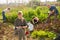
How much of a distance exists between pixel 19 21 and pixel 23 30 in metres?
0.41

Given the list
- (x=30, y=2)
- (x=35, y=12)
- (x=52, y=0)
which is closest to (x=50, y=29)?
(x=35, y=12)

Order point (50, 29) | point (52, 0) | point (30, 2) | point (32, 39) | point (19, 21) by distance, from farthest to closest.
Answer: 1. point (52, 0)
2. point (30, 2)
3. point (50, 29)
4. point (32, 39)
5. point (19, 21)

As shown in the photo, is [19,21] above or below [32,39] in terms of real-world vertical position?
above

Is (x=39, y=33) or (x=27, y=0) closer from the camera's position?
(x=39, y=33)

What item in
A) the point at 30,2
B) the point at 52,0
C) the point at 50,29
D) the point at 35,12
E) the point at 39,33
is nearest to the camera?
the point at 39,33

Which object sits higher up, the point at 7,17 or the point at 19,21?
the point at 19,21

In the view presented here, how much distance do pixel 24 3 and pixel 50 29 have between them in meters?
15.5

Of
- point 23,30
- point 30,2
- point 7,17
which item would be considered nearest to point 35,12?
point 7,17

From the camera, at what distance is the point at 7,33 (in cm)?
963

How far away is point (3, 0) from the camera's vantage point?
24422 millimetres

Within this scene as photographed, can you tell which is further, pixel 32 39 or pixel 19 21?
pixel 32 39

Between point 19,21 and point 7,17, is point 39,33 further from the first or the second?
point 7,17

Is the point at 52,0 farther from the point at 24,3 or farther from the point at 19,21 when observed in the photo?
the point at 19,21

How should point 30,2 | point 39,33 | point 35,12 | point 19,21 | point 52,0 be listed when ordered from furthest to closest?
Result: point 52,0 → point 30,2 → point 35,12 → point 39,33 → point 19,21
